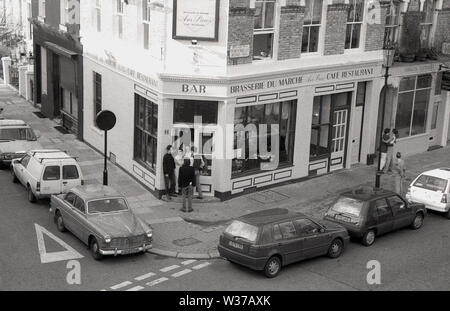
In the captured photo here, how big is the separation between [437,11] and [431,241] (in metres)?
14.3

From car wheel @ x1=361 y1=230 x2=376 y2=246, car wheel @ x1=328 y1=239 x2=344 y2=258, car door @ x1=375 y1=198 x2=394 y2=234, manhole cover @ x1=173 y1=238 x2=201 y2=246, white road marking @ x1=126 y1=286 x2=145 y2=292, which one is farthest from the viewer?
car door @ x1=375 y1=198 x2=394 y2=234

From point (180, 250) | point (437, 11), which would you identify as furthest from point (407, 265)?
point (437, 11)

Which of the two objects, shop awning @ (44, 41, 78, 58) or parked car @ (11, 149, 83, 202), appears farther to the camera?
shop awning @ (44, 41, 78, 58)

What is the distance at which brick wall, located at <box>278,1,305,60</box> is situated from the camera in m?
24.4

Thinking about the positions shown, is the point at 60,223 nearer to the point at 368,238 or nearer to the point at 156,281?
the point at 156,281

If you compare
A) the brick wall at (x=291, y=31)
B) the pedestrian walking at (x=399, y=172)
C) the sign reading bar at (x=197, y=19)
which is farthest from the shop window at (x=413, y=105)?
the sign reading bar at (x=197, y=19)

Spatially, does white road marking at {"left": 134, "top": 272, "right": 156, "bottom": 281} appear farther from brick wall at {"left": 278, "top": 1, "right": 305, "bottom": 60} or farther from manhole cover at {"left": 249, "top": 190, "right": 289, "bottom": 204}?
brick wall at {"left": 278, "top": 1, "right": 305, "bottom": 60}

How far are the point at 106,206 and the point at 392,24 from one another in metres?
16.4

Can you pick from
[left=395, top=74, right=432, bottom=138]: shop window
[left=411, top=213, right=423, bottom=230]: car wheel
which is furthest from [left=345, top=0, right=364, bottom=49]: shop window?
[left=411, top=213, right=423, bottom=230]: car wheel

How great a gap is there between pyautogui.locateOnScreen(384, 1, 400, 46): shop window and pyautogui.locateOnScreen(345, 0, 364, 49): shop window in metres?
2.04

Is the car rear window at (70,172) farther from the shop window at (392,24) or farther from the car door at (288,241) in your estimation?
the shop window at (392,24)

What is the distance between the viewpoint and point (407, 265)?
62.2ft
